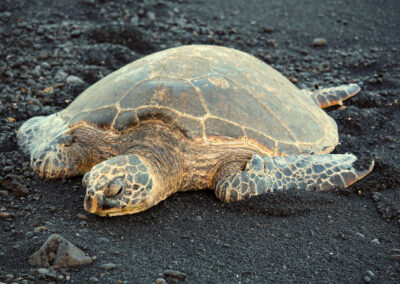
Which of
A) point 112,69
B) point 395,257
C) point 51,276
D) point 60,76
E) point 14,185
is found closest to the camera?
point 51,276

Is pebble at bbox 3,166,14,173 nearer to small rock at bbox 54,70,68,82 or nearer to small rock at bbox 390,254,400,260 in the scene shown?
small rock at bbox 54,70,68,82

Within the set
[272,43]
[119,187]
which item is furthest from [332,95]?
[119,187]

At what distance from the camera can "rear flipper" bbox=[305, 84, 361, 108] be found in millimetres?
5309

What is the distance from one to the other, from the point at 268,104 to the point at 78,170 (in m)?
1.71

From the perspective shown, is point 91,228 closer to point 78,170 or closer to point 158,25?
point 78,170

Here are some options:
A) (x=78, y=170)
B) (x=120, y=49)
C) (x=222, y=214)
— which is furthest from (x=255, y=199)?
(x=120, y=49)

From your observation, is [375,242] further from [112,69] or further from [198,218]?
[112,69]

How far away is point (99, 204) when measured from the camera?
120 inches

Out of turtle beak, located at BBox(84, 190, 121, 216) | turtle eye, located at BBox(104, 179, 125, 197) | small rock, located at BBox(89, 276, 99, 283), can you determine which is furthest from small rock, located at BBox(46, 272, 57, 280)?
turtle eye, located at BBox(104, 179, 125, 197)

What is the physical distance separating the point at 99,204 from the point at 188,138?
2.93 ft

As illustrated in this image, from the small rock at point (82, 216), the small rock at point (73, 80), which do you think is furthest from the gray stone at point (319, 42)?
the small rock at point (82, 216)

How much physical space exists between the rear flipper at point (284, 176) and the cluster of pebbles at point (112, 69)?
21cm

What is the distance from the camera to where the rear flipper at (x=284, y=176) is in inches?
138

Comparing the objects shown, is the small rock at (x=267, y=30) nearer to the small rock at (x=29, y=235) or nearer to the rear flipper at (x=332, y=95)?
the rear flipper at (x=332, y=95)
